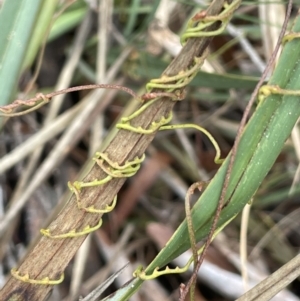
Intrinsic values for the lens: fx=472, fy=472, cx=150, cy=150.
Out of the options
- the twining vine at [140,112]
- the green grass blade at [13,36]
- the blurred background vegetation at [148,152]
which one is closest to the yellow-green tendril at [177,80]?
the twining vine at [140,112]

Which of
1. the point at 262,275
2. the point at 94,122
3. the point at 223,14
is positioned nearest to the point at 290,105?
the point at 223,14

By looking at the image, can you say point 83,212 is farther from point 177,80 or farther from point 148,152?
point 148,152

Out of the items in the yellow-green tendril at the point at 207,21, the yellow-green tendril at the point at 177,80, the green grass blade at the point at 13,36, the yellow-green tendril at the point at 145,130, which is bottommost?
the yellow-green tendril at the point at 145,130

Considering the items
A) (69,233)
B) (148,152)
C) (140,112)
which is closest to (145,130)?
(140,112)

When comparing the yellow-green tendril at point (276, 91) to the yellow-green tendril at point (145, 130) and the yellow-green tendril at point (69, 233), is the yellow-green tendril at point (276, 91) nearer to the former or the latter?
the yellow-green tendril at point (145, 130)

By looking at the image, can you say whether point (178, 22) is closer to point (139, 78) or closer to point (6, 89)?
point (139, 78)

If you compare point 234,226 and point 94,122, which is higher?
point 94,122
